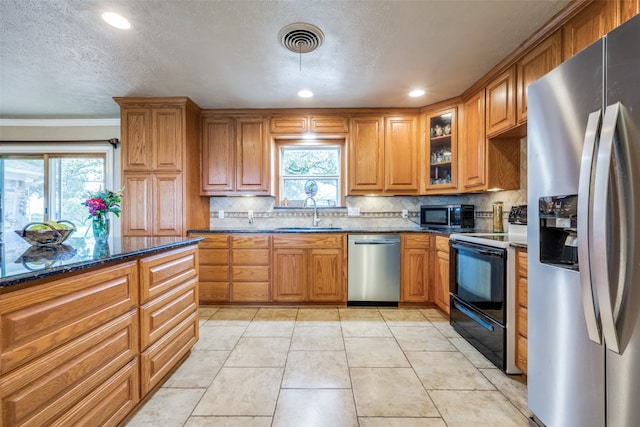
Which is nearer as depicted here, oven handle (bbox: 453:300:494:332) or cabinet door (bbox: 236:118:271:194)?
oven handle (bbox: 453:300:494:332)

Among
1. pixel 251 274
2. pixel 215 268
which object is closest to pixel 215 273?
pixel 215 268

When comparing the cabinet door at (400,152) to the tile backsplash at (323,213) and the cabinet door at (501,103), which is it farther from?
the cabinet door at (501,103)

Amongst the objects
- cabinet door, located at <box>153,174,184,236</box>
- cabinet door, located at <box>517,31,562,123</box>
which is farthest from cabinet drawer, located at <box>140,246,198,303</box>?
cabinet door, located at <box>517,31,562,123</box>

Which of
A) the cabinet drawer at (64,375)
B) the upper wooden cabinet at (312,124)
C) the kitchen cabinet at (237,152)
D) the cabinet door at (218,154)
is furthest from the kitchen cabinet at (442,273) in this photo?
the cabinet drawer at (64,375)

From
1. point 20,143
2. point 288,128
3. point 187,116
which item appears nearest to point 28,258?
point 187,116

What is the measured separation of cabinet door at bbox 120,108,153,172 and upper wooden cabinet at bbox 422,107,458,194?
3.26 metres

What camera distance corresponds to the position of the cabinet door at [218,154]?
348cm

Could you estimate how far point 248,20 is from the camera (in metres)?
1.87

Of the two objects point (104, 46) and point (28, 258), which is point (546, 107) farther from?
point (104, 46)

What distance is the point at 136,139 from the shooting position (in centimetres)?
317

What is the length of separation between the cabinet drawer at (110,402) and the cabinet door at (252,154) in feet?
7.76

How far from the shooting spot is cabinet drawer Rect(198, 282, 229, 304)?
125 inches

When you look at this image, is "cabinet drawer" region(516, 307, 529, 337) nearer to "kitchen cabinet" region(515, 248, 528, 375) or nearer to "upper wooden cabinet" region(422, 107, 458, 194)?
"kitchen cabinet" region(515, 248, 528, 375)

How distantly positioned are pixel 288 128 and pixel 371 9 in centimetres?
187
